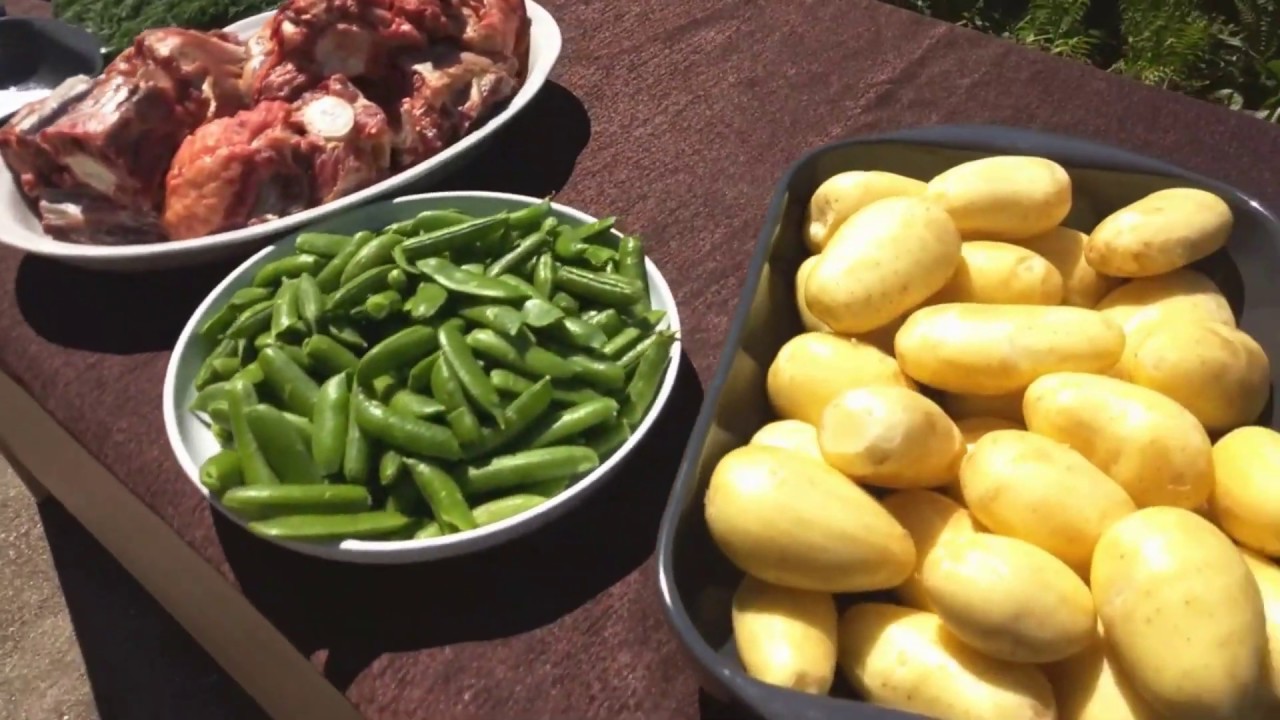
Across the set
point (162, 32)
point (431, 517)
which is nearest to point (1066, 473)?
point (431, 517)

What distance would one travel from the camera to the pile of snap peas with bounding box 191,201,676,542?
75 cm

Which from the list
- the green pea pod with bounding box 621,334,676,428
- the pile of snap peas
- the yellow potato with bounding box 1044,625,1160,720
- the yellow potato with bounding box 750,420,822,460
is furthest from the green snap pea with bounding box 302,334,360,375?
the yellow potato with bounding box 1044,625,1160,720

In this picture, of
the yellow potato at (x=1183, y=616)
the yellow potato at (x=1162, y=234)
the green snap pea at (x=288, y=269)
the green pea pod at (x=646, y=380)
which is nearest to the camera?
the yellow potato at (x=1183, y=616)

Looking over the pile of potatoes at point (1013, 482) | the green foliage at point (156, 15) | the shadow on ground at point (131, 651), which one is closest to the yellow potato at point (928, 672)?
the pile of potatoes at point (1013, 482)

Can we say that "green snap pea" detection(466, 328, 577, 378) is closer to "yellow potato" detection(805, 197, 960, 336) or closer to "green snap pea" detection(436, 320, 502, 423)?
"green snap pea" detection(436, 320, 502, 423)

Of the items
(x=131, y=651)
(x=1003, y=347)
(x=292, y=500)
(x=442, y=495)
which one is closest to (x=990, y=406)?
(x=1003, y=347)

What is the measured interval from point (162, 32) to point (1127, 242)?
3.31 feet

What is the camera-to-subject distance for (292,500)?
2.42 ft

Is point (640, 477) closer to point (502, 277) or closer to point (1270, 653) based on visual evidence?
point (502, 277)

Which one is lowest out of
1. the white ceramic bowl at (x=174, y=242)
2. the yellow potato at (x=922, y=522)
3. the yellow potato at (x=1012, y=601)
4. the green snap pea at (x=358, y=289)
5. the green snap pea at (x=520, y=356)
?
the white ceramic bowl at (x=174, y=242)

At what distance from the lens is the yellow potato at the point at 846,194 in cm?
77

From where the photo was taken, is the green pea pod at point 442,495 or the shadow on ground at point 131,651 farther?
the shadow on ground at point 131,651

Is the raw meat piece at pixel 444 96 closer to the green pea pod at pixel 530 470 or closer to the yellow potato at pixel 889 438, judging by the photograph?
the green pea pod at pixel 530 470

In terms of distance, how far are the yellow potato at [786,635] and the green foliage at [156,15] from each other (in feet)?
3.76
